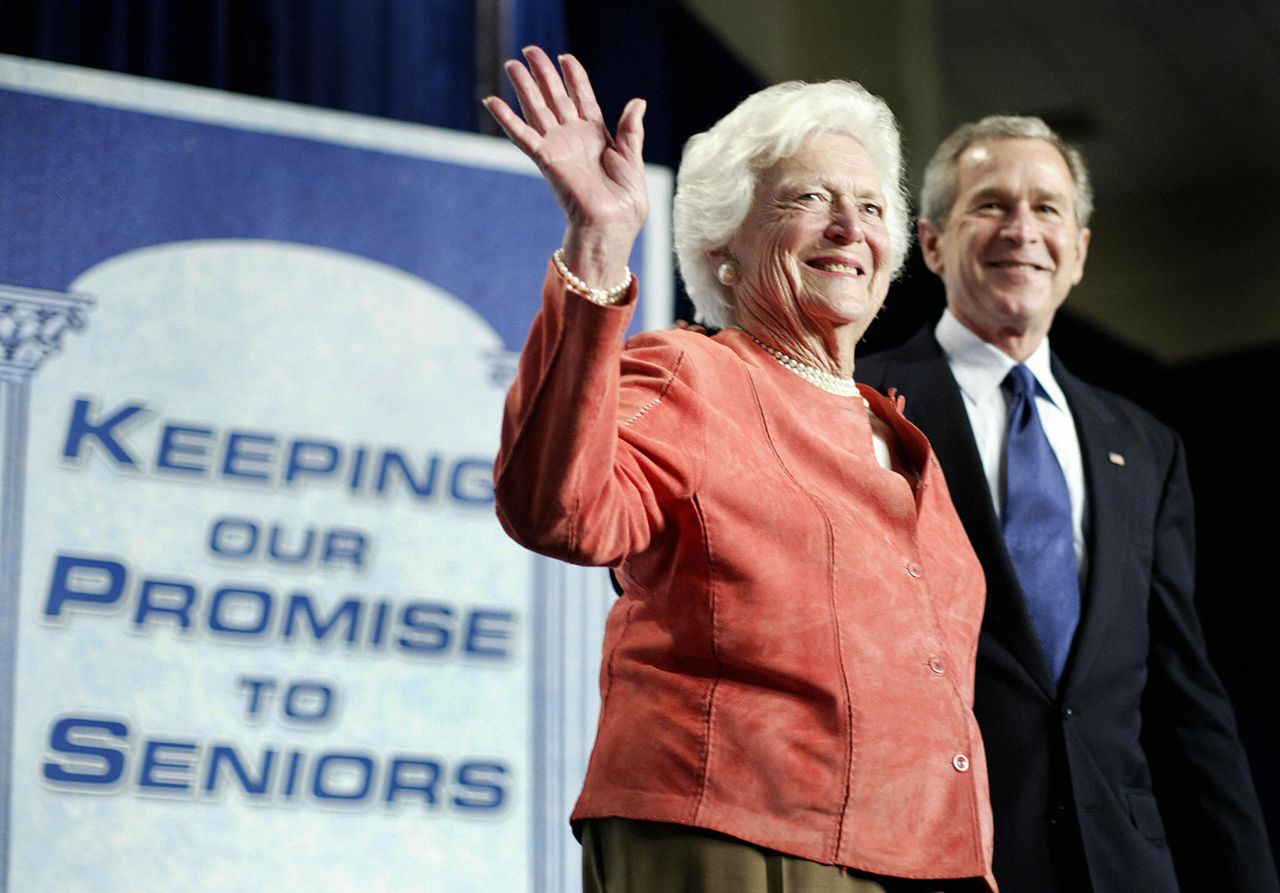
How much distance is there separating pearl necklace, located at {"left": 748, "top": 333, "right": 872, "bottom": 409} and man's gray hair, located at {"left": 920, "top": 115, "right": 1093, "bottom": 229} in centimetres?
103

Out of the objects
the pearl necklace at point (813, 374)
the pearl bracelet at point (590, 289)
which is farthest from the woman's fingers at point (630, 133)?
the pearl necklace at point (813, 374)

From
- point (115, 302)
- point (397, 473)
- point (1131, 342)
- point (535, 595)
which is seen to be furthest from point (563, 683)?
point (1131, 342)

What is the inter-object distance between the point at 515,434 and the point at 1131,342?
736 cm

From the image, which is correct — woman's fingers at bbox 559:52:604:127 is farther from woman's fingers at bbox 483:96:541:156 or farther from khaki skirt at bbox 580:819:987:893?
khaki skirt at bbox 580:819:987:893

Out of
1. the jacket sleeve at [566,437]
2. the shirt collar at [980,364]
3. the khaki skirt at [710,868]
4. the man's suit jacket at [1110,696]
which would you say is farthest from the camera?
the shirt collar at [980,364]

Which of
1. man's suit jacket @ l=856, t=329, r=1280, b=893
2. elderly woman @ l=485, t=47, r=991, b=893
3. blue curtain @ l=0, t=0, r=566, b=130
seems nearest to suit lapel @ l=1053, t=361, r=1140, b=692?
man's suit jacket @ l=856, t=329, r=1280, b=893

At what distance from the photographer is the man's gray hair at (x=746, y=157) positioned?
1861 mm

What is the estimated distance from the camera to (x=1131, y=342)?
27.3ft

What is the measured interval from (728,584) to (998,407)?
106 cm

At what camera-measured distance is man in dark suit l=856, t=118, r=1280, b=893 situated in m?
2.22

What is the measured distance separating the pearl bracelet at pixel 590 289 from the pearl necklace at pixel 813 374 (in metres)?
0.39

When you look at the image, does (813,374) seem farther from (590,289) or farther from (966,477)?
(966,477)

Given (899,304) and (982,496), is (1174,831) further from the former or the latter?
(899,304)

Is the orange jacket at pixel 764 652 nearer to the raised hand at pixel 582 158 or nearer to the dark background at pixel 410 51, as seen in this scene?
the raised hand at pixel 582 158
